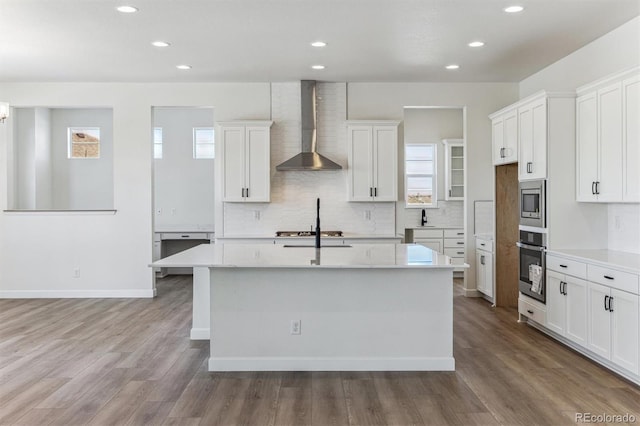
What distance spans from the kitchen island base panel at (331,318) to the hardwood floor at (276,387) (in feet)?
0.40

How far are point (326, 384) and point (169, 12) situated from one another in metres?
3.15

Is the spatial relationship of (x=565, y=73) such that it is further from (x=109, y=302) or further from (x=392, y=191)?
(x=109, y=302)

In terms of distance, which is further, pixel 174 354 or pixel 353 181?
pixel 353 181

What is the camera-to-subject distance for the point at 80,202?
8852 mm

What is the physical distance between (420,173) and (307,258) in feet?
17.9

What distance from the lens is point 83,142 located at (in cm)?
888

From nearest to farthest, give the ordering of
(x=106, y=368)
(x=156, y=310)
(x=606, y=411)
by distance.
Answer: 1. (x=606, y=411)
2. (x=106, y=368)
3. (x=156, y=310)

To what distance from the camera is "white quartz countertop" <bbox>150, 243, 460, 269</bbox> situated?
348cm

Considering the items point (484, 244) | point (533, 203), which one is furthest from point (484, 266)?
point (533, 203)

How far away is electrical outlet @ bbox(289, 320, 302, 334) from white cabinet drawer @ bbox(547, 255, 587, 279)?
230 centimetres

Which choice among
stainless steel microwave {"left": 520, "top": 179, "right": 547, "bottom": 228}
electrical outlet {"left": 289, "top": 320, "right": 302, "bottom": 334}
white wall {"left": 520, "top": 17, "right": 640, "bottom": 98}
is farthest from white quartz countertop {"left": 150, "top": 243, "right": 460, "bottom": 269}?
white wall {"left": 520, "top": 17, "right": 640, "bottom": 98}

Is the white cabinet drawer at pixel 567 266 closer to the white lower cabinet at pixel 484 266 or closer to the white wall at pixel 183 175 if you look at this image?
the white lower cabinet at pixel 484 266

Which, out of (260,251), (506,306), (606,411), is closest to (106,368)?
(260,251)

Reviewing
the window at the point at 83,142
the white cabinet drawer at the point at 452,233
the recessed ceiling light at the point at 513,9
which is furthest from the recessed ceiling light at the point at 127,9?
the white cabinet drawer at the point at 452,233
